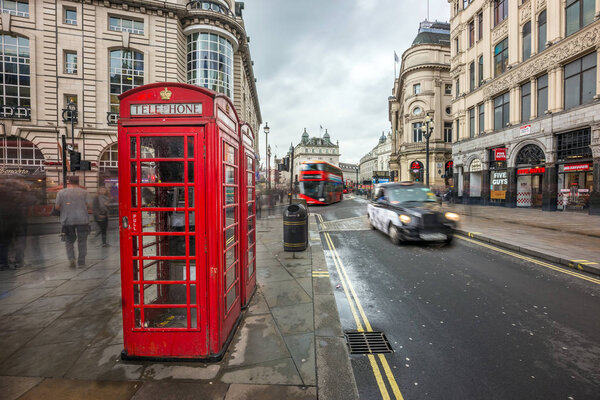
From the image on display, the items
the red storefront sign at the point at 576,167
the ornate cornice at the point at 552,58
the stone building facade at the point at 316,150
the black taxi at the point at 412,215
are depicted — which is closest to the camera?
the black taxi at the point at 412,215

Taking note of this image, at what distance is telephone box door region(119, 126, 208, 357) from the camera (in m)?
2.81

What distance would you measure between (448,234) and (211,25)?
2854 centimetres

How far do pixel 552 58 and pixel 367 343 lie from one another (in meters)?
25.2

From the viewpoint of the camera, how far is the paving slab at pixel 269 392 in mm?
2441

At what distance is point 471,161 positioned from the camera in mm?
27141

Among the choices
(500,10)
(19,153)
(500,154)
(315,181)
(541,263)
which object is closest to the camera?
(541,263)

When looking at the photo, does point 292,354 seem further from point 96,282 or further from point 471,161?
point 471,161

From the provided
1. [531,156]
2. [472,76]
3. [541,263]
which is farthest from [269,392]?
[472,76]

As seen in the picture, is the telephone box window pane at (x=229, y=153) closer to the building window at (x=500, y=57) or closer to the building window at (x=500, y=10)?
the building window at (x=500, y=57)

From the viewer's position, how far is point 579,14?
55.9 feet

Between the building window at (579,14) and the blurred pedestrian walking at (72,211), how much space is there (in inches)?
1066

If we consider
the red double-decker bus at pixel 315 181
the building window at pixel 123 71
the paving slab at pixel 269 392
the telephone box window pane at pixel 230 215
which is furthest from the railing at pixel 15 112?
the paving slab at pixel 269 392

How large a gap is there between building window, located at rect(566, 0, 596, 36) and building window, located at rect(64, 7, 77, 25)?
36.3m

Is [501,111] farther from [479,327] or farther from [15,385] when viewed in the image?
[15,385]
